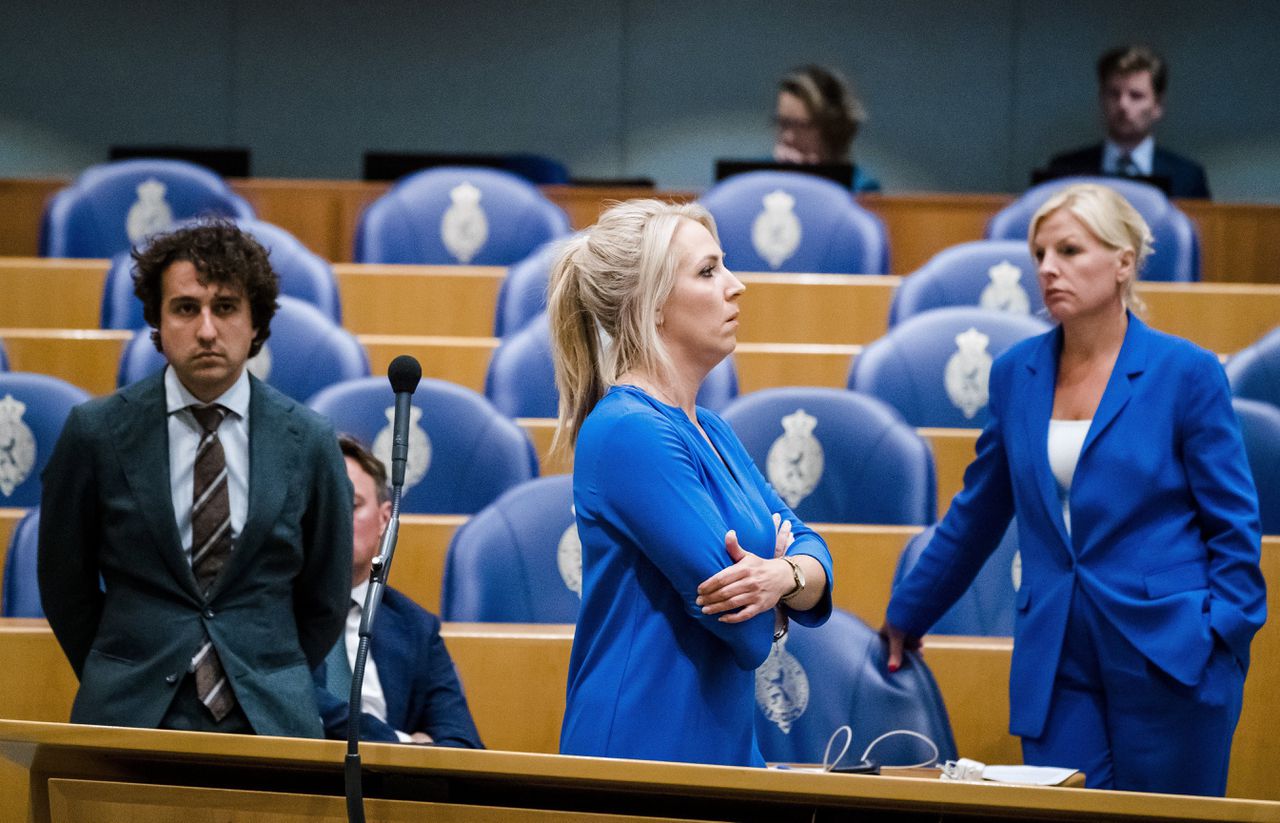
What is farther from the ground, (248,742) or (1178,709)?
(248,742)

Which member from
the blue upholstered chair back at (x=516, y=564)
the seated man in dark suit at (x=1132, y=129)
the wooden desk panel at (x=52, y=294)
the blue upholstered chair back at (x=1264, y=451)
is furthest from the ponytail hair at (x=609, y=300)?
the seated man in dark suit at (x=1132, y=129)

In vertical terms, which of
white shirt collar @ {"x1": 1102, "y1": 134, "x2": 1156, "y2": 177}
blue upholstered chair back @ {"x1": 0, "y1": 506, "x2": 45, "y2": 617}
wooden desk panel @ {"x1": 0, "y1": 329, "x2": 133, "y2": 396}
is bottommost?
blue upholstered chair back @ {"x1": 0, "y1": 506, "x2": 45, "y2": 617}

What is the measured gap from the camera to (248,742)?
1280 mm

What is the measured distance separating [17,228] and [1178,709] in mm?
3871

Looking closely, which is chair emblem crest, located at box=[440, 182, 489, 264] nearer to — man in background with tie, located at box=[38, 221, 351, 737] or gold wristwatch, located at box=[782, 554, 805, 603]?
man in background with tie, located at box=[38, 221, 351, 737]

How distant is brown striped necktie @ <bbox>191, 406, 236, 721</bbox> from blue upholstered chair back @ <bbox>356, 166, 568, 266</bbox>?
8.05 feet

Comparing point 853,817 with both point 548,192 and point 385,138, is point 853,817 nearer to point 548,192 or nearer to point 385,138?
point 548,192

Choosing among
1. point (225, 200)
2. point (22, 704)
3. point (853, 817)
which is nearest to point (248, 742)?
point (853, 817)

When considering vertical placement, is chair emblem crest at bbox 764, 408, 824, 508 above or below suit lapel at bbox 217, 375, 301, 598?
below

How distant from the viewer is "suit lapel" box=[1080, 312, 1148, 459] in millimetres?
2023

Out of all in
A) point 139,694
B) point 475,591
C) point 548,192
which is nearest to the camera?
point 139,694

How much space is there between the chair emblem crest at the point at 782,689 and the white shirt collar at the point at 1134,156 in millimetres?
2945

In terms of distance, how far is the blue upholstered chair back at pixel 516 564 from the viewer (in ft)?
8.30

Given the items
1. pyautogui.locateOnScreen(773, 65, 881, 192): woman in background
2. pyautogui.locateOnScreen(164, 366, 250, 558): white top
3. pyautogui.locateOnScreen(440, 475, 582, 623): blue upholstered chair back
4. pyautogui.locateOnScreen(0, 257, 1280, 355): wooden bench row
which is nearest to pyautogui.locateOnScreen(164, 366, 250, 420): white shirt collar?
pyautogui.locateOnScreen(164, 366, 250, 558): white top
